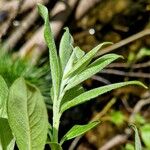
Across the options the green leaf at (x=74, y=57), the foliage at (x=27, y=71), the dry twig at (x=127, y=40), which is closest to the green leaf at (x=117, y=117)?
the dry twig at (x=127, y=40)

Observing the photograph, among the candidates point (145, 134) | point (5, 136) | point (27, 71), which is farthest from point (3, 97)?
point (145, 134)

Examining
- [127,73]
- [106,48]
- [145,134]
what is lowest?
[145,134]

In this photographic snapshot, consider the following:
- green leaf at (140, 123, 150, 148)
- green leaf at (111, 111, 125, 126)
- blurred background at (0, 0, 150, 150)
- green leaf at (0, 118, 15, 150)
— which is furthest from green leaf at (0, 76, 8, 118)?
green leaf at (111, 111, 125, 126)

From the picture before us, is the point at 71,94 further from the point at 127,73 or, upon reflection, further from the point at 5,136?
the point at 127,73

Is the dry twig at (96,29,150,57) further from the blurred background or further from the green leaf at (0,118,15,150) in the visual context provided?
the green leaf at (0,118,15,150)

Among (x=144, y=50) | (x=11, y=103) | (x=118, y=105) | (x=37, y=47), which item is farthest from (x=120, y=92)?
(x=11, y=103)

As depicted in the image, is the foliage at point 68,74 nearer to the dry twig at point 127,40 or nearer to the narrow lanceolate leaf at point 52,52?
the narrow lanceolate leaf at point 52,52

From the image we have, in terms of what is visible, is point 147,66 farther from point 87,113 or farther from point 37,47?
point 37,47
